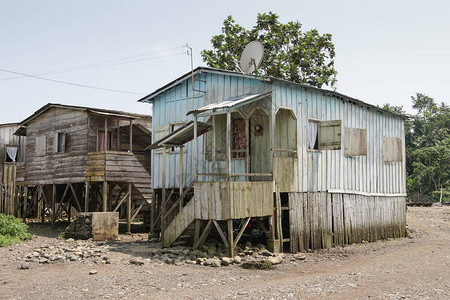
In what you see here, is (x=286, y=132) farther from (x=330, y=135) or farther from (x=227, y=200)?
(x=227, y=200)

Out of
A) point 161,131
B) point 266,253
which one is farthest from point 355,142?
point 161,131

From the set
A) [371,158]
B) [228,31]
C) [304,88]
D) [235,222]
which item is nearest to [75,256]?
[235,222]

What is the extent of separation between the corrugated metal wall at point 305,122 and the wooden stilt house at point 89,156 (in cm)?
339

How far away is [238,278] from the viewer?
10336mm

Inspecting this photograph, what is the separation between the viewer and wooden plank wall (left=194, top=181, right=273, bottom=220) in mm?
12344

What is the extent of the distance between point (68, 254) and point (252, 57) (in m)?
8.24

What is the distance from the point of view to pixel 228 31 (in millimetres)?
29281


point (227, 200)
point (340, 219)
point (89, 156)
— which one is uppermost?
point (89, 156)

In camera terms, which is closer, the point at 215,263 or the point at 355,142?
the point at 215,263

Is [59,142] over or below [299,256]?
over

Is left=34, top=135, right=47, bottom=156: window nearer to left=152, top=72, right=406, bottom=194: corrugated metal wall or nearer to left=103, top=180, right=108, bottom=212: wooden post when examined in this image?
left=103, top=180, right=108, bottom=212: wooden post

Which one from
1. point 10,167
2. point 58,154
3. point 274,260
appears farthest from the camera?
point 10,167

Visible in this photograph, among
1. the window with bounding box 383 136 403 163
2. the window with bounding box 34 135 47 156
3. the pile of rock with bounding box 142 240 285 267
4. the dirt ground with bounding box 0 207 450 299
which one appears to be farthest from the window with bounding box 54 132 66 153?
the window with bounding box 383 136 403 163

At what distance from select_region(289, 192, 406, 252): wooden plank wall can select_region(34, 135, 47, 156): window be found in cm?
1432
